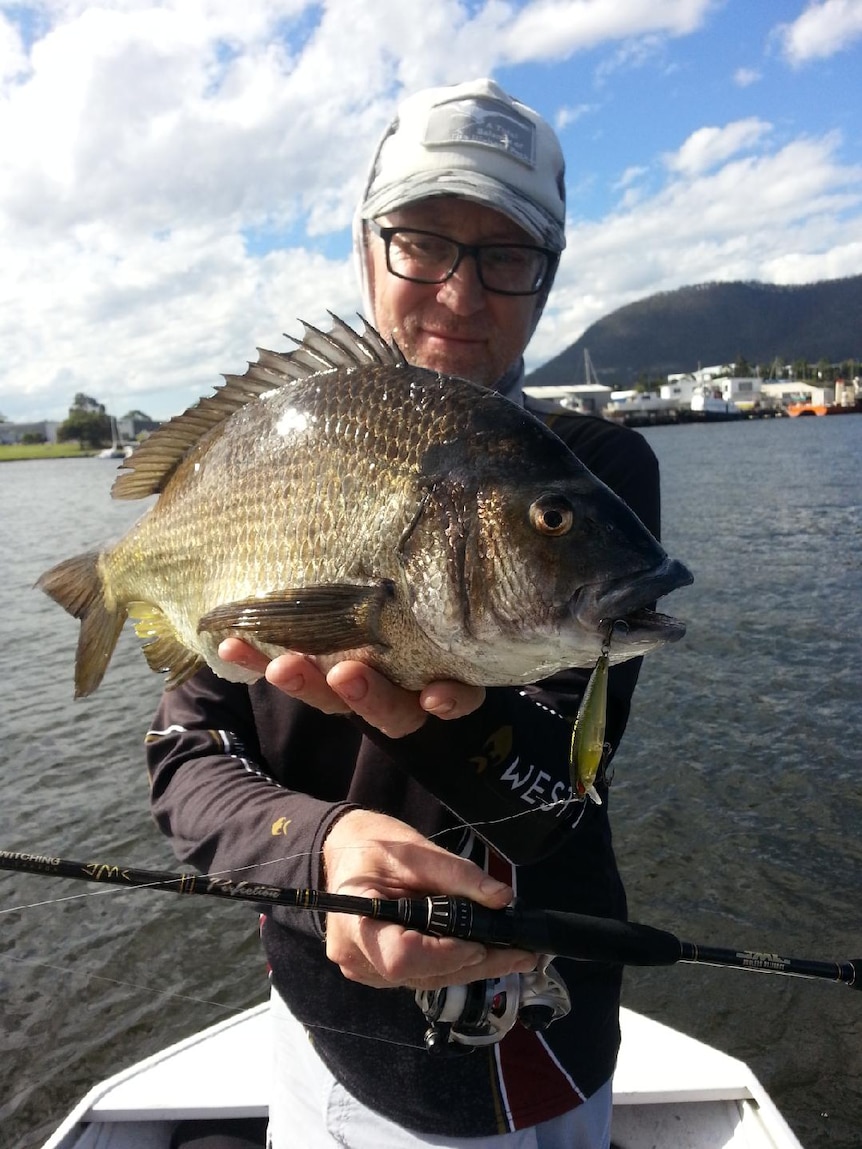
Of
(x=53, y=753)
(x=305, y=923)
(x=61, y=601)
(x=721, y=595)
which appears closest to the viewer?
(x=305, y=923)

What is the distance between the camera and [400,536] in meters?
1.77

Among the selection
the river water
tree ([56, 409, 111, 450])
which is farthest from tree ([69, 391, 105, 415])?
the river water

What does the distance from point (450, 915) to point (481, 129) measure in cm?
212

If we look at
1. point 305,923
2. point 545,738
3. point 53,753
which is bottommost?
point 53,753

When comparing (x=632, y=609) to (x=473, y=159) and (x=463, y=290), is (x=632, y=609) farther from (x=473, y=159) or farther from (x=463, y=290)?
(x=473, y=159)

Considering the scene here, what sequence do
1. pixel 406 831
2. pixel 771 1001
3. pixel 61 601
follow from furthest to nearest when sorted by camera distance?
pixel 771 1001 → pixel 61 601 → pixel 406 831

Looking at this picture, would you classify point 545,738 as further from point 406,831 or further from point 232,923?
point 232,923

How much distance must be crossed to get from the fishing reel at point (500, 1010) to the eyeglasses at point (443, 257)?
1.88 meters

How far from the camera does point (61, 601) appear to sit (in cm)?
272

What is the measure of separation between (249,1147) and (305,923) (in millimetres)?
1794

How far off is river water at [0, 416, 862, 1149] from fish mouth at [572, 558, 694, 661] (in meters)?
2.17

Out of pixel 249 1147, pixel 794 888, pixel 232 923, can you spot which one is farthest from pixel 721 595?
pixel 249 1147

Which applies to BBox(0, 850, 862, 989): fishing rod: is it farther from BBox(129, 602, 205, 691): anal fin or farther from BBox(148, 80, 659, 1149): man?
BBox(129, 602, 205, 691): anal fin

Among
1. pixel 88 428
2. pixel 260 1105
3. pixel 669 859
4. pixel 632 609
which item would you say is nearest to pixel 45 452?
pixel 88 428
